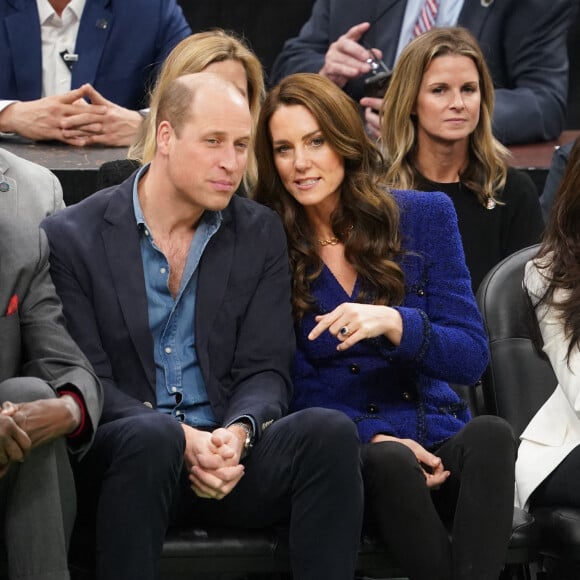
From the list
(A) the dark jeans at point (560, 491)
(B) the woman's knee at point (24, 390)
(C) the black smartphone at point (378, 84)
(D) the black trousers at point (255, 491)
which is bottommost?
(A) the dark jeans at point (560, 491)

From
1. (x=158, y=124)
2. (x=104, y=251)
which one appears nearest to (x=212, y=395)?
(x=104, y=251)

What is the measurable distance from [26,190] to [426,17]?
1910mm

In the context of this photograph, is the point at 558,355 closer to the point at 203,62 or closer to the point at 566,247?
the point at 566,247

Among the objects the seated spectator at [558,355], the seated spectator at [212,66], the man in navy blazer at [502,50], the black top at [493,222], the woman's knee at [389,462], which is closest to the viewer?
the woman's knee at [389,462]

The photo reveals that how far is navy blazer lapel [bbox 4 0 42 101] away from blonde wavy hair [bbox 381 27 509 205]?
106 cm

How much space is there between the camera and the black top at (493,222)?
3.82 metres

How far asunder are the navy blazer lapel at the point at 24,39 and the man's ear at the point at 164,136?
1.31m

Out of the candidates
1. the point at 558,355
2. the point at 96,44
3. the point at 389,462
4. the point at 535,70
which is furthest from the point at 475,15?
the point at 389,462

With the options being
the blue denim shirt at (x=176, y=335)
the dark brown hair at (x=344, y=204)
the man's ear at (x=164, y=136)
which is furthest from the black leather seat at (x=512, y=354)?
the man's ear at (x=164, y=136)

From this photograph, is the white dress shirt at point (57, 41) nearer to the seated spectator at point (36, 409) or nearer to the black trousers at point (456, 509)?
the seated spectator at point (36, 409)

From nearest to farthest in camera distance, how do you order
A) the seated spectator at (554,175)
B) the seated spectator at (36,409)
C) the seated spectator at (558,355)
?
the seated spectator at (36,409) → the seated spectator at (558,355) → the seated spectator at (554,175)

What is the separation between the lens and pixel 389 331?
2.91m

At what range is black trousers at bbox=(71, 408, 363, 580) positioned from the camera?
2.61m

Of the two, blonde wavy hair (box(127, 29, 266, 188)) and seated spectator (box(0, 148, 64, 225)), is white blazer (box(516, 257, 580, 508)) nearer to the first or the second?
blonde wavy hair (box(127, 29, 266, 188))
